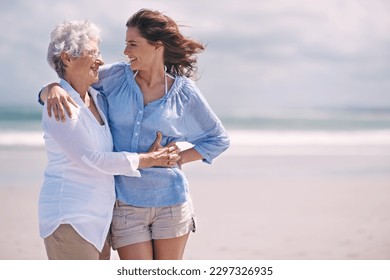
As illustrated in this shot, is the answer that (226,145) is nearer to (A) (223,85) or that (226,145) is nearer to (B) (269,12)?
(B) (269,12)

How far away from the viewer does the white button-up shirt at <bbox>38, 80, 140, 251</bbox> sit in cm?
279

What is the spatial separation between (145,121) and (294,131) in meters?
15.0

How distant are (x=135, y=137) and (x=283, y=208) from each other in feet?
13.5

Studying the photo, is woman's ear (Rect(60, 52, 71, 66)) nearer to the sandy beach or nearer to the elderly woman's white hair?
the elderly woman's white hair

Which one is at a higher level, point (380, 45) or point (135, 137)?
point (135, 137)

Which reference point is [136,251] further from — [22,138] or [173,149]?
[22,138]

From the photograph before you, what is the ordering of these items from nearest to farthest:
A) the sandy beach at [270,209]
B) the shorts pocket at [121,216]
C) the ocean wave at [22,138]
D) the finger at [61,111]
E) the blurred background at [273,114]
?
the finger at [61,111], the shorts pocket at [121,216], the sandy beach at [270,209], the blurred background at [273,114], the ocean wave at [22,138]

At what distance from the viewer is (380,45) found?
1631cm

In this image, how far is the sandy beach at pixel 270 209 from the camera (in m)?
5.52

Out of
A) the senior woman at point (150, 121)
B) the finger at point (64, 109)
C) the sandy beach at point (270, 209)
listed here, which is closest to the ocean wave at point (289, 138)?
the sandy beach at point (270, 209)

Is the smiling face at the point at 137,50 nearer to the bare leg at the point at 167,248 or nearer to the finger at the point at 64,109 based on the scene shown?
the finger at the point at 64,109

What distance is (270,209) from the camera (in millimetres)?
6906

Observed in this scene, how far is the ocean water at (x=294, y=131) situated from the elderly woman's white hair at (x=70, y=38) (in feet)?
28.1
